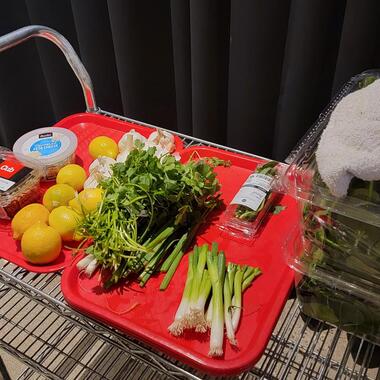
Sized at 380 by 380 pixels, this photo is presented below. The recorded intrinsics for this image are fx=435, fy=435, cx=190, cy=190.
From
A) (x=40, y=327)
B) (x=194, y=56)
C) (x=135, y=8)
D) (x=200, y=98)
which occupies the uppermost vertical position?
(x=135, y=8)

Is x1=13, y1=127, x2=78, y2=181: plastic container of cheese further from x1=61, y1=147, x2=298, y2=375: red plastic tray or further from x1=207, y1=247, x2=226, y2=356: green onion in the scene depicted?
x1=207, y1=247, x2=226, y2=356: green onion

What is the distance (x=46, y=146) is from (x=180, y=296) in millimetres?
502

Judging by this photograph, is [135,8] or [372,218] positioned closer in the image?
[372,218]

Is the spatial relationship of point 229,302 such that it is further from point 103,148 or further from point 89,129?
point 89,129

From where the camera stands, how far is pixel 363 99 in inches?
23.1

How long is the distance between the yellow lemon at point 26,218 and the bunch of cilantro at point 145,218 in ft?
0.37

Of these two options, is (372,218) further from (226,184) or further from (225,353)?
(226,184)

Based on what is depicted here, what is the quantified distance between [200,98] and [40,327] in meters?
0.91

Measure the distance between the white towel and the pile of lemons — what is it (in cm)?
44

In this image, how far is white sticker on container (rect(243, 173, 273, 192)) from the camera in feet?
2.78

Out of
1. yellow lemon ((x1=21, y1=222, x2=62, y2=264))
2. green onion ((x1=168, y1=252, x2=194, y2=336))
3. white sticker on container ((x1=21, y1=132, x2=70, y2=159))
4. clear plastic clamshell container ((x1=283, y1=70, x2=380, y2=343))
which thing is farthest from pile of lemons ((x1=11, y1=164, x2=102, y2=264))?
clear plastic clamshell container ((x1=283, y1=70, x2=380, y2=343))

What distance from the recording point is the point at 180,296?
0.74 metres

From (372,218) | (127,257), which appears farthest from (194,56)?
(372,218)

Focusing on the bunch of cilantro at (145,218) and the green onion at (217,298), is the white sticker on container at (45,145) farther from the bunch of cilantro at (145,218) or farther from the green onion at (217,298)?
the green onion at (217,298)
